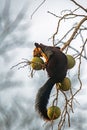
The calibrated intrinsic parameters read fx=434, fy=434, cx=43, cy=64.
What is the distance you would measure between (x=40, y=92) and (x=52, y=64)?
0.12m

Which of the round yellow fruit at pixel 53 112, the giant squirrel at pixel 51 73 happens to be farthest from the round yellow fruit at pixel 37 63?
the round yellow fruit at pixel 53 112

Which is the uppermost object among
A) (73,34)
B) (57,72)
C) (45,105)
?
(73,34)

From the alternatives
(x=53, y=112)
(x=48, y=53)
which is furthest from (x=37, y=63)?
(x=53, y=112)

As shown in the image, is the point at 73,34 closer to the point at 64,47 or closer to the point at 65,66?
the point at 64,47

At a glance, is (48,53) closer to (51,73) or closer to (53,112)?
(51,73)

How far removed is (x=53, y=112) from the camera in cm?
167

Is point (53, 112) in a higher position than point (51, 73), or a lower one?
lower

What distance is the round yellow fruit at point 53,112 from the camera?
1657mm

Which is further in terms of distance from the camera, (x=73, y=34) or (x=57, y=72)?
(x=73, y=34)

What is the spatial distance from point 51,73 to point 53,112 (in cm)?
18

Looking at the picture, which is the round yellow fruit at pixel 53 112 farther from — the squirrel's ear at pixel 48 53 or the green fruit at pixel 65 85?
the squirrel's ear at pixel 48 53

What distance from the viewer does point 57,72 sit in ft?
5.18

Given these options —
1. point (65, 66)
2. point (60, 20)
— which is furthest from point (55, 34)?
point (65, 66)

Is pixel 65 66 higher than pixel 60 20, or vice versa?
pixel 60 20
